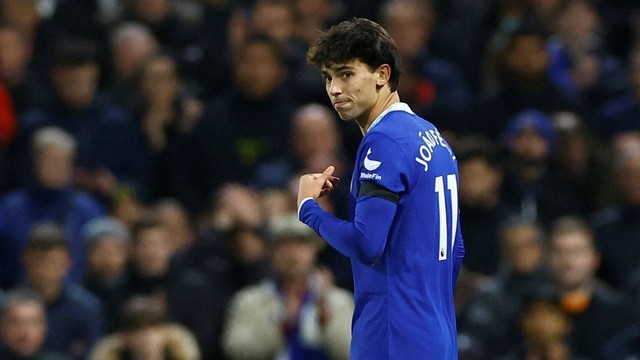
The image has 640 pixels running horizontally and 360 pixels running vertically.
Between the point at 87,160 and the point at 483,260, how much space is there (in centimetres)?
259

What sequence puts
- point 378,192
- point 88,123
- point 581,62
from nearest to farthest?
point 378,192 < point 88,123 < point 581,62

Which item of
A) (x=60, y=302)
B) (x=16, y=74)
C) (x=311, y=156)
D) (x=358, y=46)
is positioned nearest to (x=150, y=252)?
(x=60, y=302)

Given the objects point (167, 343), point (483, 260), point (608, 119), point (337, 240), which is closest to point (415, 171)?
point (337, 240)

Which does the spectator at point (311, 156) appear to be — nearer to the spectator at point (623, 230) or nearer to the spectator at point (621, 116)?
the spectator at point (623, 230)

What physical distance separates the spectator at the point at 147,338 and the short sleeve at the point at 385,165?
3.55 m

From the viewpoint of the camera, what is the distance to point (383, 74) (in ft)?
15.3

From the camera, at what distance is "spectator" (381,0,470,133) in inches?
388

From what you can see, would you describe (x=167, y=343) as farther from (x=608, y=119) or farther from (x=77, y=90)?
(x=608, y=119)

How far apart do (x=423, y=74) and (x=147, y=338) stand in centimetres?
333

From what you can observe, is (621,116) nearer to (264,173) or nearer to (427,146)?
(264,173)

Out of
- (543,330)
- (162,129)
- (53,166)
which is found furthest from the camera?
(162,129)

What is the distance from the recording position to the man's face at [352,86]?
4.61 m

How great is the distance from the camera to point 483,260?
29.2ft

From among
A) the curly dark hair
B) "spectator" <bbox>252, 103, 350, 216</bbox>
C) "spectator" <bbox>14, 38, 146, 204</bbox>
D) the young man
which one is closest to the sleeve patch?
the young man
